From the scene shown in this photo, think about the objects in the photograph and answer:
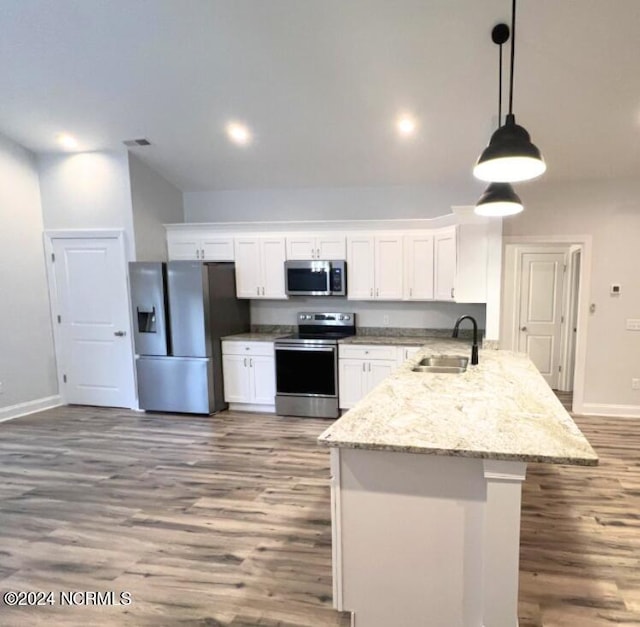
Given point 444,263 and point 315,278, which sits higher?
point 444,263

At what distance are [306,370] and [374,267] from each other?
56.2 inches

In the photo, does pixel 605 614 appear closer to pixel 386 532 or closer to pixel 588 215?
pixel 386 532

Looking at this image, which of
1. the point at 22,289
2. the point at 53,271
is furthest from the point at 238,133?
the point at 22,289

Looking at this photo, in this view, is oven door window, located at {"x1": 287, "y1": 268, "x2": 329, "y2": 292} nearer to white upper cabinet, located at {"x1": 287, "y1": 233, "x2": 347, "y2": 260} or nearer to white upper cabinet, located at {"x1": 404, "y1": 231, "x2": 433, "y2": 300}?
white upper cabinet, located at {"x1": 287, "y1": 233, "x2": 347, "y2": 260}

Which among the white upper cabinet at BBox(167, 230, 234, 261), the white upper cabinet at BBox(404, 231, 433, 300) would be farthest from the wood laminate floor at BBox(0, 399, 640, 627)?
the white upper cabinet at BBox(167, 230, 234, 261)

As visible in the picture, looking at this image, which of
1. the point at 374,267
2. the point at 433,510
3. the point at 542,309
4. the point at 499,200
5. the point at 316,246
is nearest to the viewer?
the point at 433,510

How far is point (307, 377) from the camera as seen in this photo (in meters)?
4.97

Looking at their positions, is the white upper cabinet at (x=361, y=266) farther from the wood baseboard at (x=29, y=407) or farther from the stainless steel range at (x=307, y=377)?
the wood baseboard at (x=29, y=407)

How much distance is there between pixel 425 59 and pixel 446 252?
2.00 metres

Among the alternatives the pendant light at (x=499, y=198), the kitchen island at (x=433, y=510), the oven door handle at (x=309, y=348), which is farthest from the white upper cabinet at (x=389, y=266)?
the kitchen island at (x=433, y=510)

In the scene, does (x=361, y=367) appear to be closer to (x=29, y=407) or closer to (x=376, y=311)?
(x=376, y=311)

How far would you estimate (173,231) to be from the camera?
559 cm

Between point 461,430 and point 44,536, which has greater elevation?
point 461,430

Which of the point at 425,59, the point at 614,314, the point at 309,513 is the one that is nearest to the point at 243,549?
the point at 309,513
